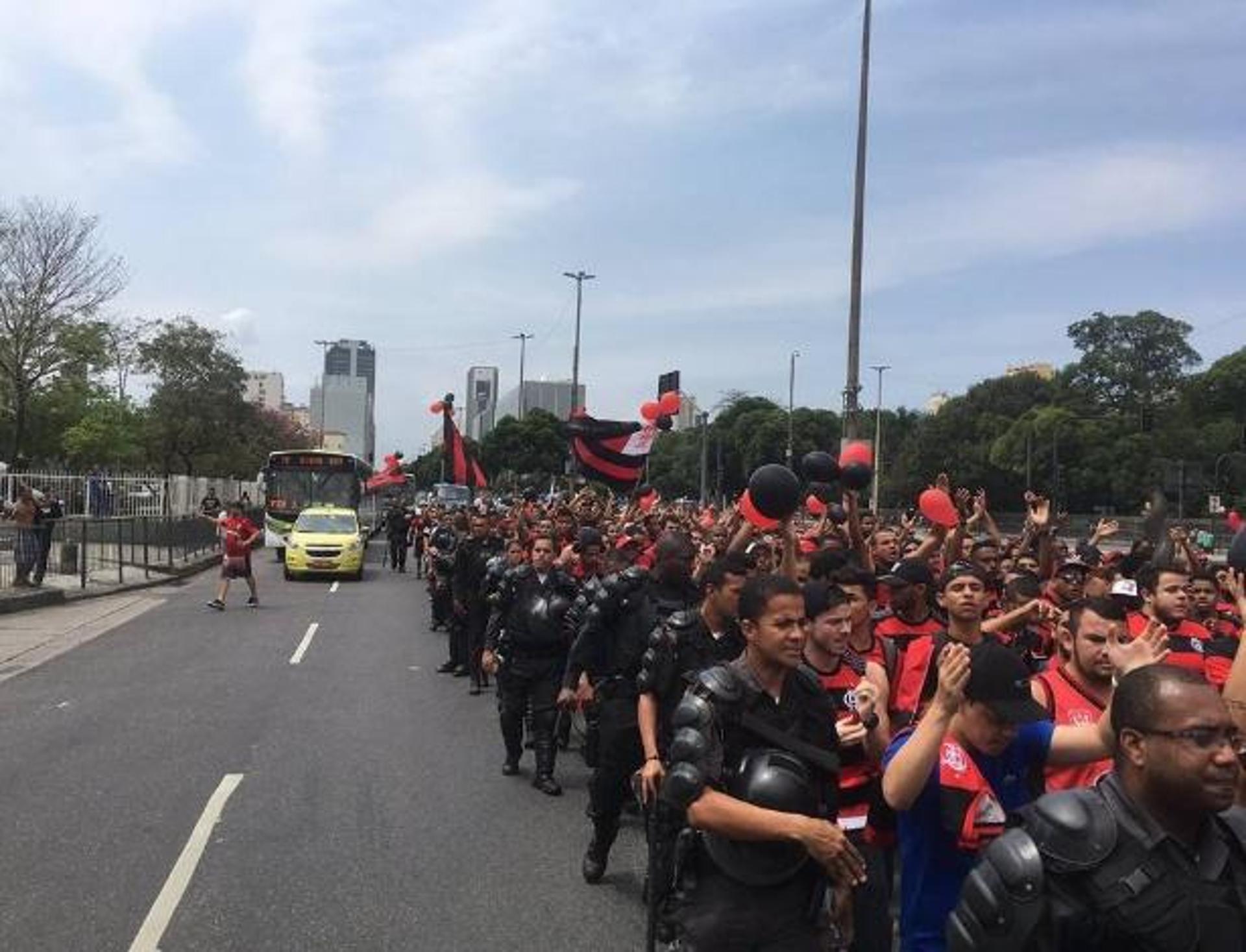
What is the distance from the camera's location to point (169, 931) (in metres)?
4.88

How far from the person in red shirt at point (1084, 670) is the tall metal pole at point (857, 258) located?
11268 mm

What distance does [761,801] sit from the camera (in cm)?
300

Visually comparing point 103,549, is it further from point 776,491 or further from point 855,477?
point 776,491

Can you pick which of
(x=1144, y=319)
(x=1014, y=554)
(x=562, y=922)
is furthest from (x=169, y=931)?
(x=1144, y=319)

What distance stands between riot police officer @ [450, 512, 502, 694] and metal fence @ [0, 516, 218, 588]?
994 cm

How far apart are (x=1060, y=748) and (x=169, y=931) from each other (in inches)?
147

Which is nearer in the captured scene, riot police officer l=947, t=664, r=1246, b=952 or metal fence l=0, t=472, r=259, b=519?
riot police officer l=947, t=664, r=1246, b=952

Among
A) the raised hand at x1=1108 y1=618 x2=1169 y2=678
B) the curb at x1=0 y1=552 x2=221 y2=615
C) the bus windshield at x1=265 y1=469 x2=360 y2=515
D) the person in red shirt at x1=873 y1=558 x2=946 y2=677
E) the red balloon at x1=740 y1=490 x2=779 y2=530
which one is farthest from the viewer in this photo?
the bus windshield at x1=265 y1=469 x2=360 y2=515

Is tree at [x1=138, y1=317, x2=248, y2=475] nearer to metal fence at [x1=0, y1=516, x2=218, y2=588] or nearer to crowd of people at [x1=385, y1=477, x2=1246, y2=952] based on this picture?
metal fence at [x1=0, y1=516, x2=218, y2=588]

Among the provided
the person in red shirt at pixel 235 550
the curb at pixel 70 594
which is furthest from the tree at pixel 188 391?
the person in red shirt at pixel 235 550

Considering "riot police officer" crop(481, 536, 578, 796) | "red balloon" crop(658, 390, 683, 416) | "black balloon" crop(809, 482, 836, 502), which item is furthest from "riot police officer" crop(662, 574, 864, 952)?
"red balloon" crop(658, 390, 683, 416)

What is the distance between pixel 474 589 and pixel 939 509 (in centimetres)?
527

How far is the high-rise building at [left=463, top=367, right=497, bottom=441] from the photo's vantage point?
104438 mm

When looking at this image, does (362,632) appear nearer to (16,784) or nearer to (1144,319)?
(16,784)
